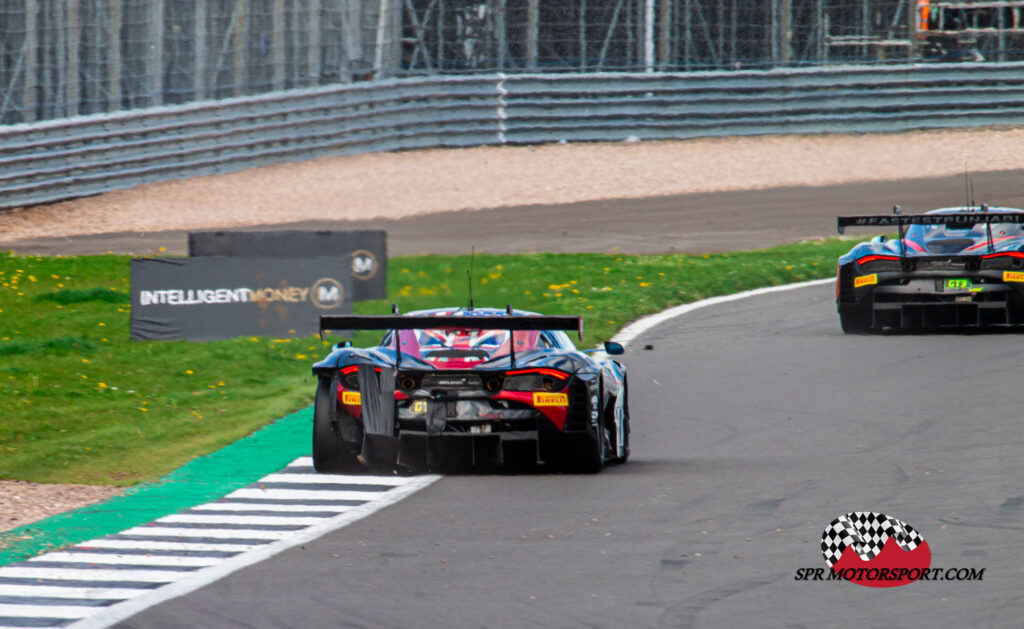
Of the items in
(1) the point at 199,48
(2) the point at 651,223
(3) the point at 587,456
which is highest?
(1) the point at 199,48

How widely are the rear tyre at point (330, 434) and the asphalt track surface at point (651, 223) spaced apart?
15102 mm

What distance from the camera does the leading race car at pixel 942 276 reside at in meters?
17.4

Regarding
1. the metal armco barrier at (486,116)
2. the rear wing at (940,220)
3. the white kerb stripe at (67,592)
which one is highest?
the metal armco barrier at (486,116)

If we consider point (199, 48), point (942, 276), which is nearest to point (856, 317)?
point (942, 276)

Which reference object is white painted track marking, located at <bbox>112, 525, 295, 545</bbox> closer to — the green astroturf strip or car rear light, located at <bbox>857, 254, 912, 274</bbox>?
the green astroturf strip

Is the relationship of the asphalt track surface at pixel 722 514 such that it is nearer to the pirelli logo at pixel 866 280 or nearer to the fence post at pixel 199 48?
the pirelli logo at pixel 866 280

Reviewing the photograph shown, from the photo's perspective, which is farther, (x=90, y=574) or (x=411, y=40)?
(x=411, y=40)

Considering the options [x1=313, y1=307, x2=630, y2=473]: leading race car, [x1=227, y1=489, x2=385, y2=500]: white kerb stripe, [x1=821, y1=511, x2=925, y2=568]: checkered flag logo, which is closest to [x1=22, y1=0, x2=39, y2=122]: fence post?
[x1=313, y1=307, x2=630, y2=473]: leading race car

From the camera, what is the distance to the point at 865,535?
871cm

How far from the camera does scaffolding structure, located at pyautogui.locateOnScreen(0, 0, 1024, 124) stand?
31.7 meters

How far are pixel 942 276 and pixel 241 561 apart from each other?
10930mm

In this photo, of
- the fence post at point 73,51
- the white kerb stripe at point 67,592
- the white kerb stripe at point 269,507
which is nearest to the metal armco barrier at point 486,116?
the fence post at point 73,51

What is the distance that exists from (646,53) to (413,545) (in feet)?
89.1

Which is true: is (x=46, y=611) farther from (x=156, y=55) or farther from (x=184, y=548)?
(x=156, y=55)
